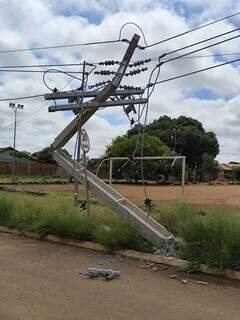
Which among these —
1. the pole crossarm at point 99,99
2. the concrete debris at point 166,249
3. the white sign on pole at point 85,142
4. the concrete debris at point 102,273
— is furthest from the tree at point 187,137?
the concrete debris at point 102,273

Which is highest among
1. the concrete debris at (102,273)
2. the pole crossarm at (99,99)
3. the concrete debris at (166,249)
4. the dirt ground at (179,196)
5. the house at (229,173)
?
the house at (229,173)

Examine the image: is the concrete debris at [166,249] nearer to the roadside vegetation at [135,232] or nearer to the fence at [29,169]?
the roadside vegetation at [135,232]

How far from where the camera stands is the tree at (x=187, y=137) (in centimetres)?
9869

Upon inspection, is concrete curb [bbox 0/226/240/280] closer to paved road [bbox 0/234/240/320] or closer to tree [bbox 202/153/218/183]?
paved road [bbox 0/234/240/320]

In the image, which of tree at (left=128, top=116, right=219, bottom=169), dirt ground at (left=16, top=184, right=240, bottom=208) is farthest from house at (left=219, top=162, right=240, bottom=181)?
dirt ground at (left=16, top=184, right=240, bottom=208)

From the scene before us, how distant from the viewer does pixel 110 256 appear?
11594 millimetres

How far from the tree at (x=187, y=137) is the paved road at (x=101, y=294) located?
86.4 meters

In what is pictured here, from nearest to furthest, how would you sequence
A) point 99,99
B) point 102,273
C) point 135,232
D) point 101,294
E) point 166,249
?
1. point 101,294
2. point 102,273
3. point 166,249
4. point 135,232
5. point 99,99

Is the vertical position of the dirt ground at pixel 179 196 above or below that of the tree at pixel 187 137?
below

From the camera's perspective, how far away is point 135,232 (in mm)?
12242

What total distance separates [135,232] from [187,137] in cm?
8740

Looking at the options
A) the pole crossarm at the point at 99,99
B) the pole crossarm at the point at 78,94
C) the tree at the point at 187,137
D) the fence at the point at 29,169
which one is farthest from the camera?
the tree at the point at 187,137

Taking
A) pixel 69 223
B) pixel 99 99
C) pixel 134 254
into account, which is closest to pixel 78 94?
pixel 99 99

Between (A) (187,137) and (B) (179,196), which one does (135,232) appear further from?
(A) (187,137)
